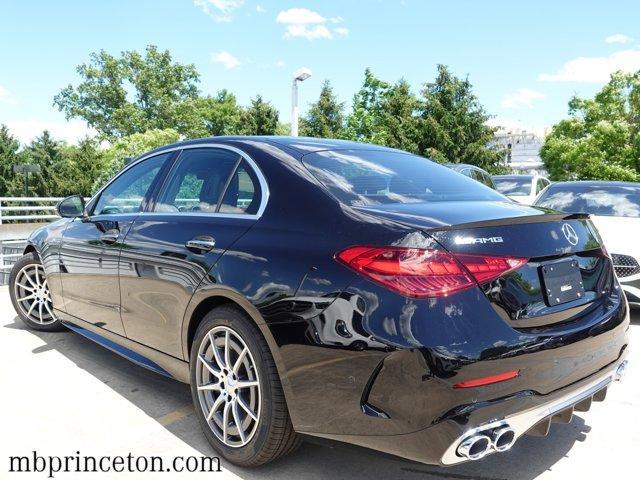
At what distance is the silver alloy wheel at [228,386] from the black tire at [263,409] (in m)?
0.03

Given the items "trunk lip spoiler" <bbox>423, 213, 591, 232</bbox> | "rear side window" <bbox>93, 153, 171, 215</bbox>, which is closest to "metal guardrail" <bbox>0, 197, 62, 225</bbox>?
"rear side window" <bbox>93, 153, 171, 215</bbox>

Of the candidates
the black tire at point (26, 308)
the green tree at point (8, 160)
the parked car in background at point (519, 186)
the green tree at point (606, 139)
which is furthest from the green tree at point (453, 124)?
the green tree at point (8, 160)

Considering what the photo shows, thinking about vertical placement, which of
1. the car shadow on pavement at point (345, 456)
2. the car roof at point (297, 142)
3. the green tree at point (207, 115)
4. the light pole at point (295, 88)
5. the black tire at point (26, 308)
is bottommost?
the car shadow on pavement at point (345, 456)

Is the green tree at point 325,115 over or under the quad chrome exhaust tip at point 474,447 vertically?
over

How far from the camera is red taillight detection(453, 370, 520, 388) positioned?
2027mm

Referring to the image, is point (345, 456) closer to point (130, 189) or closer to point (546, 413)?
point (546, 413)

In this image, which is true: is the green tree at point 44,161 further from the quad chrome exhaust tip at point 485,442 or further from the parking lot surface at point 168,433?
the quad chrome exhaust tip at point 485,442

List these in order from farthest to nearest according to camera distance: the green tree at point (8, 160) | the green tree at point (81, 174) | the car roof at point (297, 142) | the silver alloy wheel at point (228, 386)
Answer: the green tree at point (8, 160) → the green tree at point (81, 174) → the car roof at point (297, 142) → the silver alloy wheel at point (228, 386)

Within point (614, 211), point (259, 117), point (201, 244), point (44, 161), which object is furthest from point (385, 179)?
point (44, 161)

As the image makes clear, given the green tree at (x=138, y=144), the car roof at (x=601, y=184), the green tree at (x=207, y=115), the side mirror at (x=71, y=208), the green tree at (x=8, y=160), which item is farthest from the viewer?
the green tree at (x=207, y=115)

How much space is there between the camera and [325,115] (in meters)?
43.2

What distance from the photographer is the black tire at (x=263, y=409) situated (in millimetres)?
2455

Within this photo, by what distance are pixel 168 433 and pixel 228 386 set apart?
0.70 m

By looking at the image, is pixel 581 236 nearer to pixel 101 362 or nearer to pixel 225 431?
pixel 225 431
